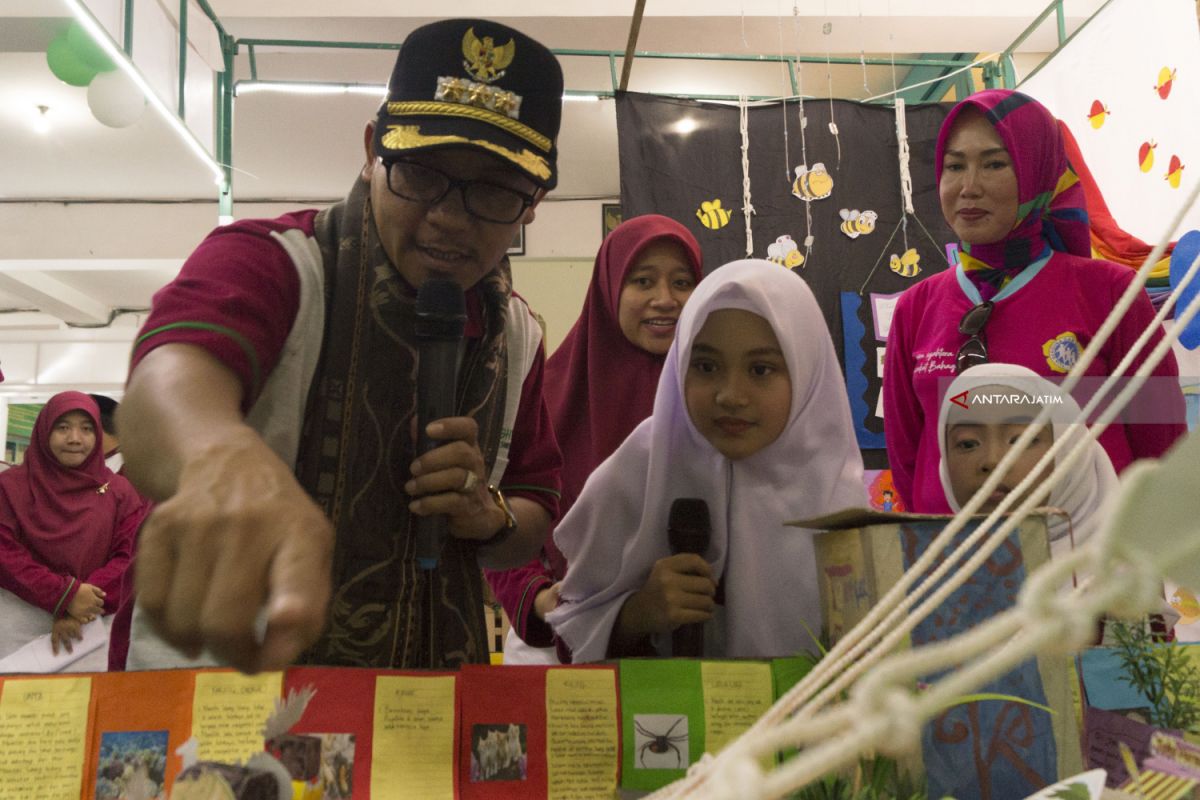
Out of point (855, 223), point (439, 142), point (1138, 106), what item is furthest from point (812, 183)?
point (439, 142)

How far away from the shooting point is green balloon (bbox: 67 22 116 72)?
9.05 feet

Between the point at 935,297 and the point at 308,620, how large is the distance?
1558 millimetres

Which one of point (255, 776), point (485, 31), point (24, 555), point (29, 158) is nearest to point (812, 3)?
point (485, 31)

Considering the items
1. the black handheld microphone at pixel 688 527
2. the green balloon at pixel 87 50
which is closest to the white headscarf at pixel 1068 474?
the black handheld microphone at pixel 688 527

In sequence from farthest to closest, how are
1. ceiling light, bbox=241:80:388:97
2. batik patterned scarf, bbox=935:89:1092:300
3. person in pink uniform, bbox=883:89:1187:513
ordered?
1. ceiling light, bbox=241:80:388:97
2. batik patterned scarf, bbox=935:89:1092:300
3. person in pink uniform, bbox=883:89:1187:513

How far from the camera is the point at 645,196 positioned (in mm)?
3199

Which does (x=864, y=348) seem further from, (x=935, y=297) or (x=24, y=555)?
A: (x=24, y=555)

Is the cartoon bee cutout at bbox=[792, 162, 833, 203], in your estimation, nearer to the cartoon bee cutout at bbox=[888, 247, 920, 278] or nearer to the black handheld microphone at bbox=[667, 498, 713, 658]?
the cartoon bee cutout at bbox=[888, 247, 920, 278]

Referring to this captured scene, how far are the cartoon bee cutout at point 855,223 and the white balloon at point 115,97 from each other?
2.24 m

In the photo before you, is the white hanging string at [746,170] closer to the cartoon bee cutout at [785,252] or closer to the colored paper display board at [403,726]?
the cartoon bee cutout at [785,252]

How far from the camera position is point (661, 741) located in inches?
32.4

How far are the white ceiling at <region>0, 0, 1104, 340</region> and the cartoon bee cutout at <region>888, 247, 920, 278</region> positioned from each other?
751 mm

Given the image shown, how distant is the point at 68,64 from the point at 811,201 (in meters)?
2.35

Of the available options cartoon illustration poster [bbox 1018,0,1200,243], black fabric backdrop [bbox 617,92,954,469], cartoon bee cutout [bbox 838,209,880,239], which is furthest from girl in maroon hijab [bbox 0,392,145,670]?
cartoon illustration poster [bbox 1018,0,1200,243]
